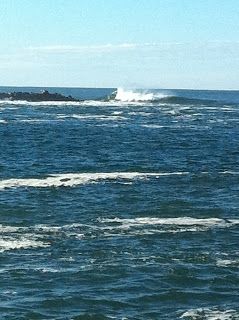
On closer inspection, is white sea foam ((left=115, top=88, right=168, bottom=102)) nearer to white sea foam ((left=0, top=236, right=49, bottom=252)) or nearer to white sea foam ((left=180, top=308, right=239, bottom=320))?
white sea foam ((left=0, top=236, right=49, bottom=252))

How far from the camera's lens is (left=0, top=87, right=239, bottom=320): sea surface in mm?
18547

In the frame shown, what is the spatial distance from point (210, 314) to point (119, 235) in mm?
7456

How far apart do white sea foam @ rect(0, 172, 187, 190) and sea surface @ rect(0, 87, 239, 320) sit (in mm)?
53

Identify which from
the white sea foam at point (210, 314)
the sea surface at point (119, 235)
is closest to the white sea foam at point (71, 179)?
the sea surface at point (119, 235)

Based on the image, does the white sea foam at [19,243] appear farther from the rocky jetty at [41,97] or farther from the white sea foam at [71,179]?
the rocky jetty at [41,97]

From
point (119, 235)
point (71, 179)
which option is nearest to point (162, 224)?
point (119, 235)

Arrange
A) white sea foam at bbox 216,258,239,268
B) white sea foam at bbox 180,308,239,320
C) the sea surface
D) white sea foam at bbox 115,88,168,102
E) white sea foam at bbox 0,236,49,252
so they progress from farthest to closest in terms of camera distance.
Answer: white sea foam at bbox 115,88,168,102, white sea foam at bbox 0,236,49,252, white sea foam at bbox 216,258,239,268, the sea surface, white sea foam at bbox 180,308,239,320

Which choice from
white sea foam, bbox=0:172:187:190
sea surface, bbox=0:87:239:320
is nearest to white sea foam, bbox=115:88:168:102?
sea surface, bbox=0:87:239:320

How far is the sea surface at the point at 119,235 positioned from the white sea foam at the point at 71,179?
0.05 meters

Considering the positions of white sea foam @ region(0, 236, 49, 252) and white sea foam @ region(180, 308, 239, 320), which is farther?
white sea foam @ region(0, 236, 49, 252)

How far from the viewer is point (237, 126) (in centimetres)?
8419

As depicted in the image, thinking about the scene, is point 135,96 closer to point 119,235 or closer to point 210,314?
point 119,235

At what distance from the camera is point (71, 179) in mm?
37969

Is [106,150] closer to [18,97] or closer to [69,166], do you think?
[69,166]
